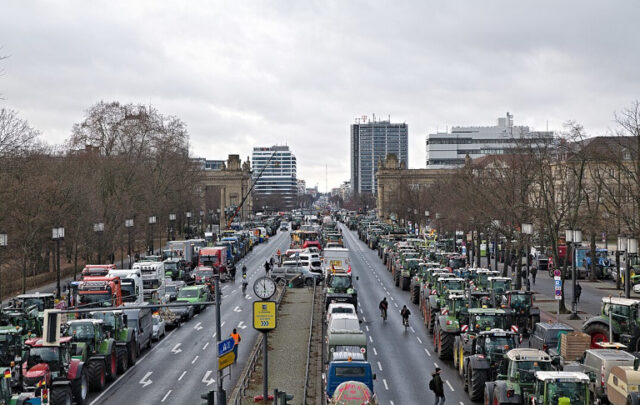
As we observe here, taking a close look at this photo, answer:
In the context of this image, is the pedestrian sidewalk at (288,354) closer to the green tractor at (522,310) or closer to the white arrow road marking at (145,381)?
the white arrow road marking at (145,381)

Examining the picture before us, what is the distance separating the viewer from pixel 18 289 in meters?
58.9

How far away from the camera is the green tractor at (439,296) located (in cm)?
3972

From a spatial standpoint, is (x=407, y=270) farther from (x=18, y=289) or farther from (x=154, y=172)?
(x=154, y=172)

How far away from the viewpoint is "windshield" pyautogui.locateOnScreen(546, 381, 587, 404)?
755 inches

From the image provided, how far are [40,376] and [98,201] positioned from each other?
52.5m

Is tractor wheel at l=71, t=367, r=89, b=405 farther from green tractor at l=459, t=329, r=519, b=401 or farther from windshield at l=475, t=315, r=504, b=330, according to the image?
windshield at l=475, t=315, r=504, b=330

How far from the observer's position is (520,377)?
21.6 m

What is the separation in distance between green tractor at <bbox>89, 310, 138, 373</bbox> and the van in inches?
34.3

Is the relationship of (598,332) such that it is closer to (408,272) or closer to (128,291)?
(128,291)

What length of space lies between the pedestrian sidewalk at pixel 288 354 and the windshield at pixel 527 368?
23.2 feet

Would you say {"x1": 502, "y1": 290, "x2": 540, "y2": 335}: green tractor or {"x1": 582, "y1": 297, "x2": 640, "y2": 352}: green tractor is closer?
{"x1": 582, "y1": 297, "x2": 640, "y2": 352}: green tractor

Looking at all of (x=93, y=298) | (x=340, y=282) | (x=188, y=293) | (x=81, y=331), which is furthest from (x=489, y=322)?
(x=188, y=293)

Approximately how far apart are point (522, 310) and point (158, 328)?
19.1 meters

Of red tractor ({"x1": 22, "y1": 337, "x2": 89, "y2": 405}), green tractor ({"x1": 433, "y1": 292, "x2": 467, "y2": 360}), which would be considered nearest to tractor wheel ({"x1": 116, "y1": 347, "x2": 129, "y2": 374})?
red tractor ({"x1": 22, "y1": 337, "x2": 89, "y2": 405})
